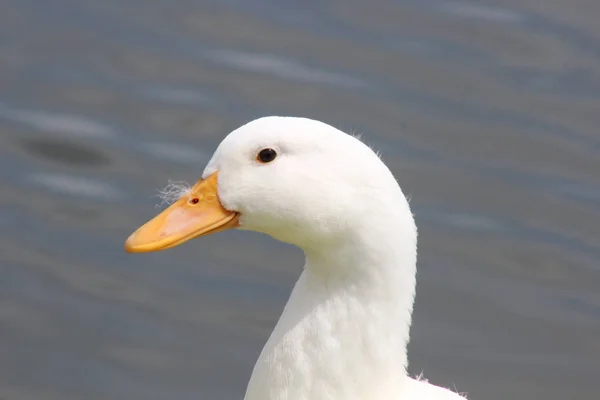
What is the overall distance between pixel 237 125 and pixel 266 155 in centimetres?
395

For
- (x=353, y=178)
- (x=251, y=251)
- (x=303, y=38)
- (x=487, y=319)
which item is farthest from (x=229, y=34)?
(x=353, y=178)

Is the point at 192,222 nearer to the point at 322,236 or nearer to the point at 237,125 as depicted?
the point at 322,236

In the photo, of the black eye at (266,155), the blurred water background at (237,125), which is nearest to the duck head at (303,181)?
the black eye at (266,155)

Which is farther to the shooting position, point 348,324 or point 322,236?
point 348,324

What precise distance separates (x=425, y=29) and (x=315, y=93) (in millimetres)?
1118

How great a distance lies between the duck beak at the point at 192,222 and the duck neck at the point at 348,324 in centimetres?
32

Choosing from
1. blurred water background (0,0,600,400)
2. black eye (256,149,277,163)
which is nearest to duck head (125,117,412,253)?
black eye (256,149,277,163)

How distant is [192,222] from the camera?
13.6ft

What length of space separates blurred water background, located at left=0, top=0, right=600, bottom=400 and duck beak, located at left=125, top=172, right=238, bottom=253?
2.39 m

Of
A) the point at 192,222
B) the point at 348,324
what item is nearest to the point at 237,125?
the point at 192,222

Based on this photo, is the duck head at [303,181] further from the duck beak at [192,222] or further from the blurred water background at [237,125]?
the blurred water background at [237,125]

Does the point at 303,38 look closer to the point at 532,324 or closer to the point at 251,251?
the point at 251,251

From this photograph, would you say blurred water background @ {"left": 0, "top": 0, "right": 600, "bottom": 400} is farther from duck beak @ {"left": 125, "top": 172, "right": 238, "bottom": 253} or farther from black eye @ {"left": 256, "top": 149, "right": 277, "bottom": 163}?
black eye @ {"left": 256, "top": 149, "right": 277, "bottom": 163}

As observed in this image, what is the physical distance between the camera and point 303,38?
28.5 ft
